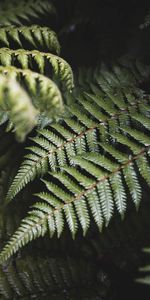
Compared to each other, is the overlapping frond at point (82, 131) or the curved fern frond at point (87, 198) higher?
the overlapping frond at point (82, 131)

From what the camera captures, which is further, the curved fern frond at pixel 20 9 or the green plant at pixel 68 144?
the curved fern frond at pixel 20 9

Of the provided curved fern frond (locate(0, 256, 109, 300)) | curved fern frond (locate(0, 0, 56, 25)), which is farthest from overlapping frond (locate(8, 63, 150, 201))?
curved fern frond (locate(0, 0, 56, 25))

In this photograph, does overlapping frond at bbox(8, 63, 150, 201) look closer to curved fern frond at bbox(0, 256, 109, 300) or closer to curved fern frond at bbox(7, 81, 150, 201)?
curved fern frond at bbox(7, 81, 150, 201)

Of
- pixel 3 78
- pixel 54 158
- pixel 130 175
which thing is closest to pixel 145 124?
pixel 130 175

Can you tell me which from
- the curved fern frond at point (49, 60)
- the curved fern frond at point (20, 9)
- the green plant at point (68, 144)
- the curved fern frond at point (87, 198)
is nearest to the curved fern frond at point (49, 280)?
the green plant at point (68, 144)

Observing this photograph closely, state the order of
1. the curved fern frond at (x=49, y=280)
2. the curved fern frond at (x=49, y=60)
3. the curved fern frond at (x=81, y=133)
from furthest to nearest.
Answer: the curved fern frond at (x=49, y=280) < the curved fern frond at (x=81, y=133) < the curved fern frond at (x=49, y=60)

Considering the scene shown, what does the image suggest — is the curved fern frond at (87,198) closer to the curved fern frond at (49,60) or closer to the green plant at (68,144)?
the green plant at (68,144)
